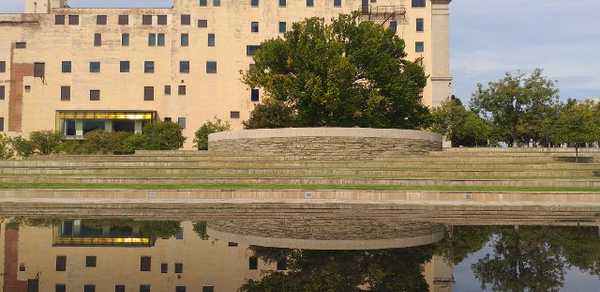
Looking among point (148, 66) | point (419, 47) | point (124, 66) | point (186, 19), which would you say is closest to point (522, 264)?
point (419, 47)

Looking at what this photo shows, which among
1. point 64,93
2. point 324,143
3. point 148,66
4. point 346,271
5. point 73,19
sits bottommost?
point 346,271

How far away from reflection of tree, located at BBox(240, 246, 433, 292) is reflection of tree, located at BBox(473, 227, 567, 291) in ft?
4.22

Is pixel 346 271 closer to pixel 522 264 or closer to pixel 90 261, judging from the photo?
pixel 522 264

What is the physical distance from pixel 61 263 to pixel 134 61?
60179mm

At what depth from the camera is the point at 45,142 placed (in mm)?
60656

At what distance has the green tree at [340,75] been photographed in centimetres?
4472

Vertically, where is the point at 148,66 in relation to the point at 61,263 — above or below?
above

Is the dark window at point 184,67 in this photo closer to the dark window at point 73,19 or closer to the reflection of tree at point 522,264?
the dark window at point 73,19

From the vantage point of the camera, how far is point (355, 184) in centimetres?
2864

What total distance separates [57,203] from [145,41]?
48273 millimetres

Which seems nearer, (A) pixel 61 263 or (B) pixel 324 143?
(A) pixel 61 263

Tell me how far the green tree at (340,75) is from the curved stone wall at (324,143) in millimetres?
5523

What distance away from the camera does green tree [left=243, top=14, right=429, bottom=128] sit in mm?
44719

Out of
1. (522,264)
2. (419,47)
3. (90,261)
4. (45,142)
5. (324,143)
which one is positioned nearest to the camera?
(522,264)
